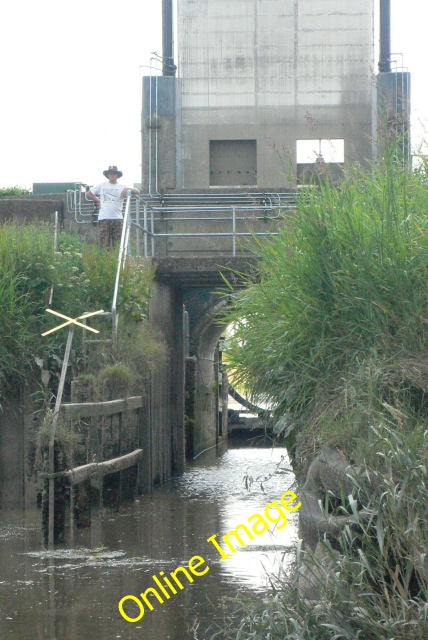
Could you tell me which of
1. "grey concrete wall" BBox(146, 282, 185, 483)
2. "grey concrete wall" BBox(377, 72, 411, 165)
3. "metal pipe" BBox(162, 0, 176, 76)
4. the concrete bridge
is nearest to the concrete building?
"metal pipe" BBox(162, 0, 176, 76)

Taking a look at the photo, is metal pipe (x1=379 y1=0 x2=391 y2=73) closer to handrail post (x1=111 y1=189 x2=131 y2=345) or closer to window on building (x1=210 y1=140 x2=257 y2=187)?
window on building (x1=210 y1=140 x2=257 y2=187)

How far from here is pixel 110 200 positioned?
15.2 metres

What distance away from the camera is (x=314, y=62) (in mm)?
25766

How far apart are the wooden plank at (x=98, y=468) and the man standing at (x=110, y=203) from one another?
3.31 m

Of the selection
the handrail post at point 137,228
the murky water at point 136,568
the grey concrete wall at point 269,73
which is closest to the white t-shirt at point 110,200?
the handrail post at point 137,228

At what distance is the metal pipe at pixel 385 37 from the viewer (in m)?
25.6

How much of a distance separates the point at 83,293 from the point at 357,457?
7657 mm

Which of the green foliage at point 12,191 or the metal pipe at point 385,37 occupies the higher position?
the metal pipe at point 385,37

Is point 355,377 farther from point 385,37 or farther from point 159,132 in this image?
point 385,37

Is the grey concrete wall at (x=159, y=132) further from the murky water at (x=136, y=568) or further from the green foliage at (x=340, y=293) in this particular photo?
the green foliage at (x=340, y=293)

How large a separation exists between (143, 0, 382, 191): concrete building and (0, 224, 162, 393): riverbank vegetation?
36.8 feet

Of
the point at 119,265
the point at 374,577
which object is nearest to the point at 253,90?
the point at 119,265

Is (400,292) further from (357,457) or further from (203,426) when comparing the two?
(203,426)

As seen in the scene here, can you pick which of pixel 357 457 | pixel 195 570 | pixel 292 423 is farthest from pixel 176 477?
pixel 357 457
